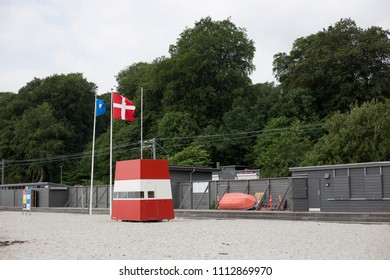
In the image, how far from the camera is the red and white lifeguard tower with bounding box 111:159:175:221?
960 inches

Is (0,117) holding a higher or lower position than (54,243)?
higher

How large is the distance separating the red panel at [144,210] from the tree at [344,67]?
34802mm

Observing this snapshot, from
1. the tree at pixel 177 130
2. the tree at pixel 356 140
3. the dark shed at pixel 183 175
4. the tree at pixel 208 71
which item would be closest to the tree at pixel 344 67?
the tree at pixel 208 71

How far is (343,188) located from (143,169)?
10.4 m

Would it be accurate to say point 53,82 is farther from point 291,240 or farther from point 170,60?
point 291,240

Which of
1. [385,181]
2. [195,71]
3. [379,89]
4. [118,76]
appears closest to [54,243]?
[385,181]

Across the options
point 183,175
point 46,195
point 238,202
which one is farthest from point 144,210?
point 46,195

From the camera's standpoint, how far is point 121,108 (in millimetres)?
30078

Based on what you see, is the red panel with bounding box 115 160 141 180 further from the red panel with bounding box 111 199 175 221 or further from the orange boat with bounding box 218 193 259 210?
the orange boat with bounding box 218 193 259 210

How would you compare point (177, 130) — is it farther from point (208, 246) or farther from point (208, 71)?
point (208, 246)

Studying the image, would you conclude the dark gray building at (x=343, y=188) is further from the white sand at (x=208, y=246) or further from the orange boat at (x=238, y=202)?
the white sand at (x=208, y=246)

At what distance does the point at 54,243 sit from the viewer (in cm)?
1464

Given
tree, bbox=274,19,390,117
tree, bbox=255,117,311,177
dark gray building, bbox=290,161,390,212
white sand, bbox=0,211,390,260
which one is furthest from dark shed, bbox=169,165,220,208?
tree, bbox=274,19,390,117
